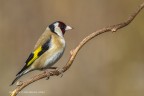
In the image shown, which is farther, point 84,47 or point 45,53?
point 84,47

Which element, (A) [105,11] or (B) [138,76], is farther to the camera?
(A) [105,11]

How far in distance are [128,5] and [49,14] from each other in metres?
1.39

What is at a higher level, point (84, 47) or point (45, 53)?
point (45, 53)

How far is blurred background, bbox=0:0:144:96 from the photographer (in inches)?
376

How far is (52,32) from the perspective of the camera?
18.3ft

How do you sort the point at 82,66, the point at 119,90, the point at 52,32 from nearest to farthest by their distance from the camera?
the point at 52,32
the point at 119,90
the point at 82,66

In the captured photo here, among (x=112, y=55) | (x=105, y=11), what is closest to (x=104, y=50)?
(x=112, y=55)

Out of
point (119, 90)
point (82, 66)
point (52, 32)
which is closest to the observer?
point (52, 32)

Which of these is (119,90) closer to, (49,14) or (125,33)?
(125,33)

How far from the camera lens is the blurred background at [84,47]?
955 centimetres

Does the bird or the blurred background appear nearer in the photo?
the bird

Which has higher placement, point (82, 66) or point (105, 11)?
point (105, 11)

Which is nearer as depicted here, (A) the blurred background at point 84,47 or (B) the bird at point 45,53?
(B) the bird at point 45,53

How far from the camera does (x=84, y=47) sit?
34.6 feet
